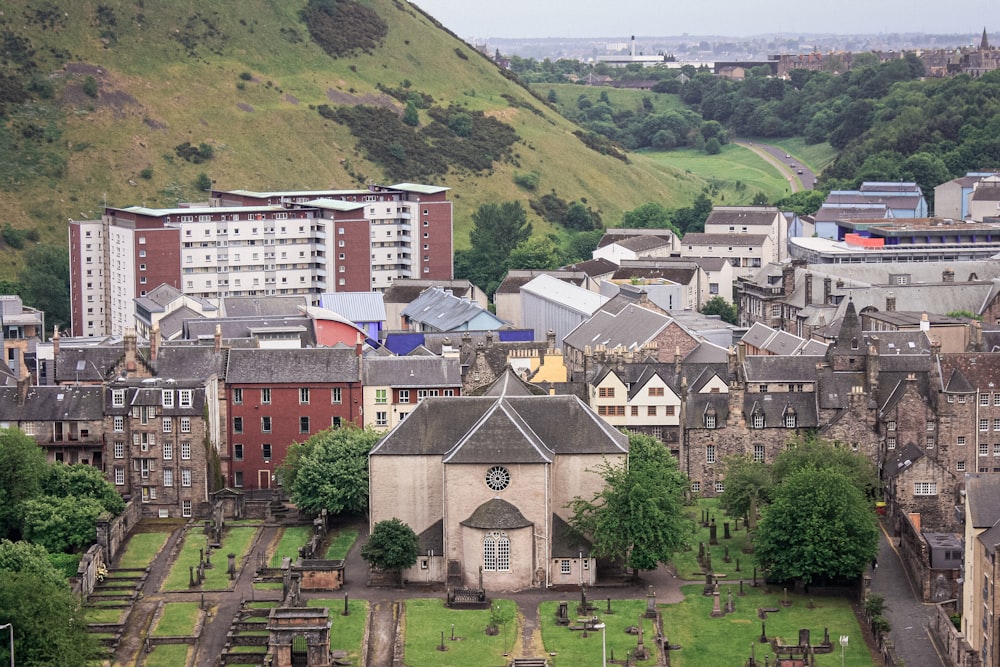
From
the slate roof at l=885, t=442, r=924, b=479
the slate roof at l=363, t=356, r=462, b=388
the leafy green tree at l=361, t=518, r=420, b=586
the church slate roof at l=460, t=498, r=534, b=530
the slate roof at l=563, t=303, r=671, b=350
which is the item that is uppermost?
the slate roof at l=563, t=303, r=671, b=350

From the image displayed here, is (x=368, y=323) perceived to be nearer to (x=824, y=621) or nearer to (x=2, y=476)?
(x=2, y=476)

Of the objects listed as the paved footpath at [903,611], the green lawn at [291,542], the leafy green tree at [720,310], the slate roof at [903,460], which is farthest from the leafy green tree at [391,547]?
the leafy green tree at [720,310]

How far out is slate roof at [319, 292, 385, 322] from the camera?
181 m

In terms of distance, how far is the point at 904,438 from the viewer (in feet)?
420

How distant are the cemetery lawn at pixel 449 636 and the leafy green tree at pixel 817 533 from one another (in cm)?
1551

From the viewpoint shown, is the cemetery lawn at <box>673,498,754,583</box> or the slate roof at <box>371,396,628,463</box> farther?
the cemetery lawn at <box>673,498,754,583</box>

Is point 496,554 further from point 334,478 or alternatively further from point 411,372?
point 411,372

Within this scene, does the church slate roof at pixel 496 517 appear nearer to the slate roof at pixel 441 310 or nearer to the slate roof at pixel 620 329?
the slate roof at pixel 620 329

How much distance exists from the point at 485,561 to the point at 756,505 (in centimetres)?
2054

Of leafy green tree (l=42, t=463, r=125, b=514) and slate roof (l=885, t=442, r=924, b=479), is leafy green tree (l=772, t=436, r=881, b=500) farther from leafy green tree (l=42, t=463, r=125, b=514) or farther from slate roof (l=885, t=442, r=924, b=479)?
leafy green tree (l=42, t=463, r=125, b=514)

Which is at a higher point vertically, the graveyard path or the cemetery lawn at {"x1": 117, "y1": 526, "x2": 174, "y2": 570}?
the cemetery lawn at {"x1": 117, "y1": 526, "x2": 174, "y2": 570}

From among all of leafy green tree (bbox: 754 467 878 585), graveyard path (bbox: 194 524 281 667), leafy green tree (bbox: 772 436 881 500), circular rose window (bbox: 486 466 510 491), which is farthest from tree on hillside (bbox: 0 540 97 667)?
leafy green tree (bbox: 772 436 881 500)

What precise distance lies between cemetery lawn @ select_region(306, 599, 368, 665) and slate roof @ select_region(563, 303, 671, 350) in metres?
47.0

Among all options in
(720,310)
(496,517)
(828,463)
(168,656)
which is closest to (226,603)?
(168,656)
